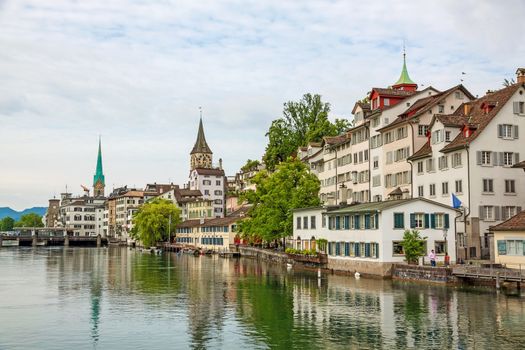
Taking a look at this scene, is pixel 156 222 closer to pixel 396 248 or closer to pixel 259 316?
pixel 396 248

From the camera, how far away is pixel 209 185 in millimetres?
189625

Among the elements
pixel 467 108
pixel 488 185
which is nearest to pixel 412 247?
pixel 488 185

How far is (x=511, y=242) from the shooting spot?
177 feet

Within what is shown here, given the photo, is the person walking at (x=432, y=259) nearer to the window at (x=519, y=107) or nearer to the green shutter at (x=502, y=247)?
the green shutter at (x=502, y=247)

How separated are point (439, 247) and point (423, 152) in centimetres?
1318

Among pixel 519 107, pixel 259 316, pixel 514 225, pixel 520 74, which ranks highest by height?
pixel 520 74

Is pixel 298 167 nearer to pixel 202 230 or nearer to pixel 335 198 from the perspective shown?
pixel 335 198

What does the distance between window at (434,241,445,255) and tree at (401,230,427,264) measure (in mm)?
1552

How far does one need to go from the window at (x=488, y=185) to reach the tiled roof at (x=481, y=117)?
429 cm

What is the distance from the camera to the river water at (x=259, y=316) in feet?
111

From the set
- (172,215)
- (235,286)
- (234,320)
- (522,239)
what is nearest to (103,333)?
(234,320)

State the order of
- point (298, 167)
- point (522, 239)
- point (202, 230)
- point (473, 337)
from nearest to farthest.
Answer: point (473, 337) → point (522, 239) → point (298, 167) → point (202, 230)

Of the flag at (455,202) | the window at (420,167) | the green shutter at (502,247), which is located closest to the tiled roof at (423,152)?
the window at (420,167)

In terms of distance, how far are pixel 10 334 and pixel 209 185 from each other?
153m
